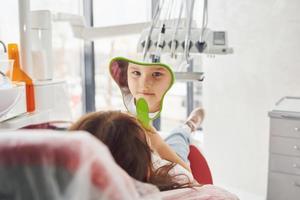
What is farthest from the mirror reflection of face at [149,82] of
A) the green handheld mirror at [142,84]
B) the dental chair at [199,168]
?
the dental chair at [199,168]

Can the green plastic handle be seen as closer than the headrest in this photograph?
No

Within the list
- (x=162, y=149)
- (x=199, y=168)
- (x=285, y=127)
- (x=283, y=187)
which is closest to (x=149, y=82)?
(x=162, y=149)

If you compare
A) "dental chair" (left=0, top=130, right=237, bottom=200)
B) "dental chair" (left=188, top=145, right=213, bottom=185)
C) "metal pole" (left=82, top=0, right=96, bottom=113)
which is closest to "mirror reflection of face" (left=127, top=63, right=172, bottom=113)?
"dental chair" (left=188, top=145, right=213, bottom=185)

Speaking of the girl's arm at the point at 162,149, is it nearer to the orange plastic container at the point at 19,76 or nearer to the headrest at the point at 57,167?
the orange plastic container at the point at 19,76

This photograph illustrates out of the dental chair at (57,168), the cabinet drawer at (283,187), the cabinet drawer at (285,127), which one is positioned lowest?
the cabinet drawer at (283,187)

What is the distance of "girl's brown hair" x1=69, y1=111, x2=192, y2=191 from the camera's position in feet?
2.19

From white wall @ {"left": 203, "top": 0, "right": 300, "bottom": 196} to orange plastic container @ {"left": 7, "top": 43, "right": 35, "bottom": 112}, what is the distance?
1.56 meters

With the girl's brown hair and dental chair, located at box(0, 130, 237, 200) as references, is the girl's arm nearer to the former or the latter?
the girl's brown hair

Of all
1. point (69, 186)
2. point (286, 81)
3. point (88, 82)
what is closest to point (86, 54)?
point (88, 82)

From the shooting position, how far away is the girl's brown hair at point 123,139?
0.67 meters

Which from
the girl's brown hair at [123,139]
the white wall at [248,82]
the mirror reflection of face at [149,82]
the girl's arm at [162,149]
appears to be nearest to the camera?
the girl's brown hair at [123,139]

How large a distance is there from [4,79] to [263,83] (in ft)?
5.85

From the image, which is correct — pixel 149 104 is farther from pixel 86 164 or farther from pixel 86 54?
pixel 86 54

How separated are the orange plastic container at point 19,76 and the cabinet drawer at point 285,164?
4.57 feet
